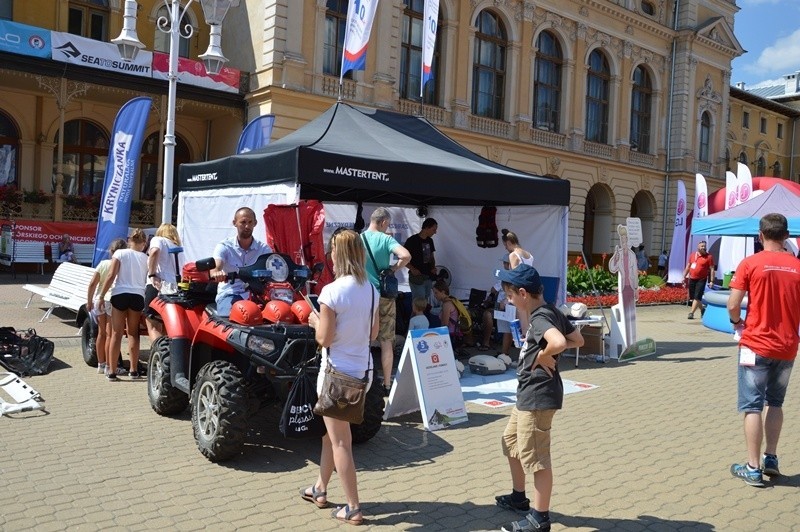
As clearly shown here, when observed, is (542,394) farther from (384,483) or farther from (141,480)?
(141,480)

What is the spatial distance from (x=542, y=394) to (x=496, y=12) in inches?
1042

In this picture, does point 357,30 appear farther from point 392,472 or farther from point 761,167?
point 761,167

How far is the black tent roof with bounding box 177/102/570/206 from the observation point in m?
8.19

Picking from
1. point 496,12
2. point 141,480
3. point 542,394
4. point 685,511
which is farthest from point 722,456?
point 496,12

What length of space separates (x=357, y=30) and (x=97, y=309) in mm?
7797

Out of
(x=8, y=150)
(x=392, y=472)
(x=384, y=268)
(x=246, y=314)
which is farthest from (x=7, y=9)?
(x=392, y=472)

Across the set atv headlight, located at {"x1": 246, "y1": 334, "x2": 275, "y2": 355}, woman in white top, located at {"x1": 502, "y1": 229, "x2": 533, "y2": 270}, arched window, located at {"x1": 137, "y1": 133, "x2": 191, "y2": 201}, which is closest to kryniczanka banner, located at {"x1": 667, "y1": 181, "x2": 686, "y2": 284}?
woman in white top, located at {"x1": 502, "y1": 229, "x2": 533, "y2": 270}

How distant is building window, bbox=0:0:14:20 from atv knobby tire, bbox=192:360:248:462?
65.2ft

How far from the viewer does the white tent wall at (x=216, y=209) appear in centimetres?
832

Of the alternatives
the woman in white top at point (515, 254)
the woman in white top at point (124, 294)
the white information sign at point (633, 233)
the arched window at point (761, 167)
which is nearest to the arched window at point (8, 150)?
the woman in white top at point (124, 294)

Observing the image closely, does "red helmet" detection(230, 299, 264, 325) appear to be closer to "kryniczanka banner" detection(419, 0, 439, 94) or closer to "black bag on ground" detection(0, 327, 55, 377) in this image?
"black bag on ground" detection(0, 327, 55, 377)

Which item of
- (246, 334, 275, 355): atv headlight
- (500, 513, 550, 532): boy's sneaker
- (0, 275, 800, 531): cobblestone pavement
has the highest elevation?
(246, 334, 275, 355): atv headlight

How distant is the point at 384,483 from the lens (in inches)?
193

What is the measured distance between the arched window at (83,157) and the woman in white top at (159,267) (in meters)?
15.6
